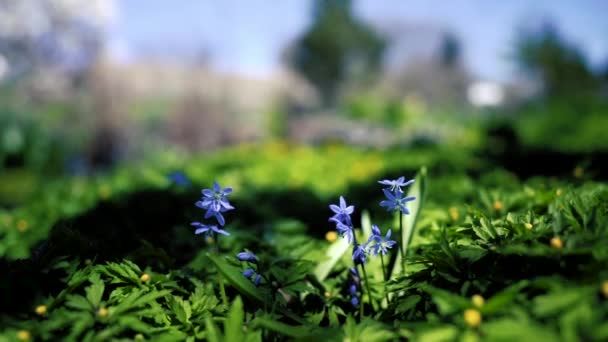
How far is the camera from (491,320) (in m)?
0.82

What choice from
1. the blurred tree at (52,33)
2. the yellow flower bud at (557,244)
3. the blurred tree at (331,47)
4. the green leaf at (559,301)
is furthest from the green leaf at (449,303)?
the blurred tree at (331,47)

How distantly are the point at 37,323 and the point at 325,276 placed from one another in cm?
84

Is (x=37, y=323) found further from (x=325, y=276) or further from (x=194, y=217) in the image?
(x=194, y=217)

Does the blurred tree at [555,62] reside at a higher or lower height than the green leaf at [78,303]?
higher

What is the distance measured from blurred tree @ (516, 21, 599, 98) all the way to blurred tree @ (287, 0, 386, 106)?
12.0 metres

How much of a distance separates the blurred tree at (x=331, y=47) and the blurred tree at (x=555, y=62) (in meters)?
12.0

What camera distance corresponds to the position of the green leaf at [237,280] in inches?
41.9

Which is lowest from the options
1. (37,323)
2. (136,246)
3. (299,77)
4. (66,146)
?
(37,323)

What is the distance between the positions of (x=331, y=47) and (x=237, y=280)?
86.6 feet

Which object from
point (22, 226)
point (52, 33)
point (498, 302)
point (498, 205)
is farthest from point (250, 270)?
point (52, 33)

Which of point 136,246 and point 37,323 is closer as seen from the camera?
point 37,323

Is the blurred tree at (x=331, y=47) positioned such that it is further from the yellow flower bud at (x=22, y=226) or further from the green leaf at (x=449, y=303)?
the green leaf at (x=449, y=303)

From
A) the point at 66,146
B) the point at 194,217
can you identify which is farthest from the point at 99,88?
the point at 194,217

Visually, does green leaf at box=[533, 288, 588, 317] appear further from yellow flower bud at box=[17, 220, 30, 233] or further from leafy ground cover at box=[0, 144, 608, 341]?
yellow flower bud at box=[17, 220, 30, 233]
